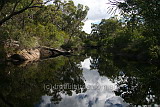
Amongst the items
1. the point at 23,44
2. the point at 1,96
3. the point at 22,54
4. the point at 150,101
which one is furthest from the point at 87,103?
the point at 22,54

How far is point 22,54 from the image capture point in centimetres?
2850

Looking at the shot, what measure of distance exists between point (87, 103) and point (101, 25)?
74.6 meters

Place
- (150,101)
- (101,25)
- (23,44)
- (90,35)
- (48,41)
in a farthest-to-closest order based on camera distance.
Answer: (90,35) → (101,25) → (48,41) → (23,44) → (150,101)

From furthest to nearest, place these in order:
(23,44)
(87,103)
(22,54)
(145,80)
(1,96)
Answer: (22,54)
(23,44)
(145,80)
(1,96)
(87,103)

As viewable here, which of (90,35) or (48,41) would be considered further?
(90,35)

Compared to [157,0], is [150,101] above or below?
below

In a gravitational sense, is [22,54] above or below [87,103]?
above

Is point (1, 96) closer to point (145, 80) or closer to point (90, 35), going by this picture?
point (145, 80)

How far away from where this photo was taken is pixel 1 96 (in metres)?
9.80

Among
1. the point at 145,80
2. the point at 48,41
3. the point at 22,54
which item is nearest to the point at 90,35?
the point at 48,41

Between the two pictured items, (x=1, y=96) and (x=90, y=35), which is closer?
(x=1, y=96)

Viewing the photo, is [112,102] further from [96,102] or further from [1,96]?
[1,96]

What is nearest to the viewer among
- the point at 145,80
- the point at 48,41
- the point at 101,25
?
the point at 145,80

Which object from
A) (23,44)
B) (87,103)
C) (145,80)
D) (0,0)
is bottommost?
(87,103)
